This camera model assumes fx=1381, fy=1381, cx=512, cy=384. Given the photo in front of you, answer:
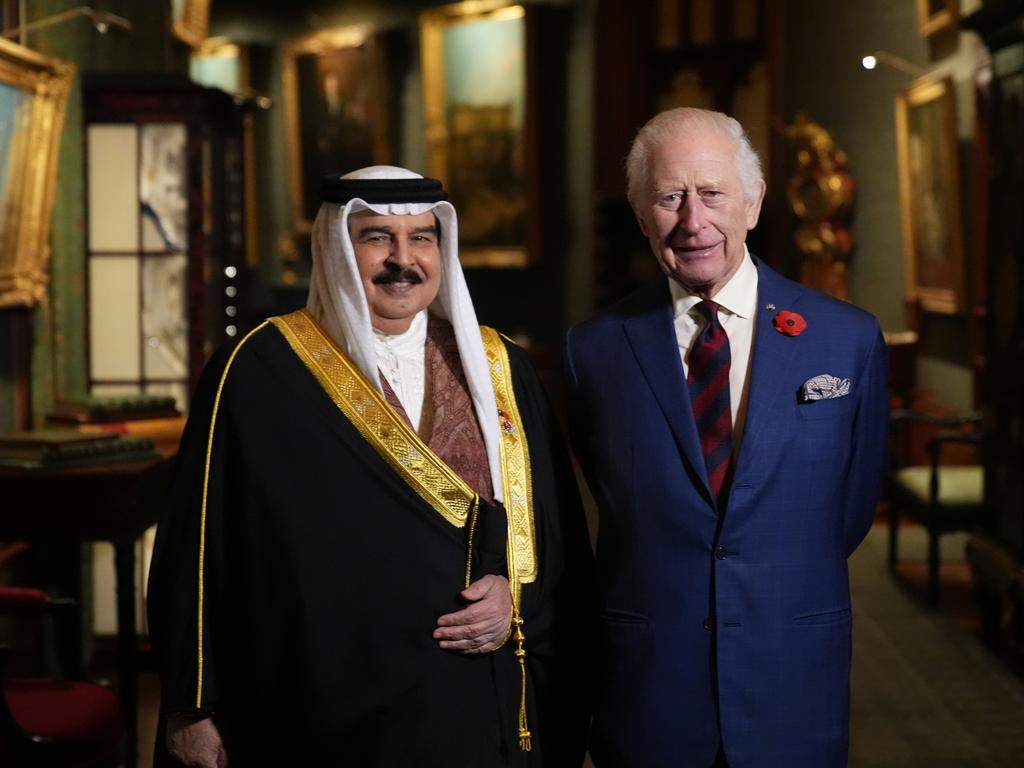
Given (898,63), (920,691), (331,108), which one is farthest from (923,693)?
(331,108)

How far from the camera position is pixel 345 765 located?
A: 2.69 m

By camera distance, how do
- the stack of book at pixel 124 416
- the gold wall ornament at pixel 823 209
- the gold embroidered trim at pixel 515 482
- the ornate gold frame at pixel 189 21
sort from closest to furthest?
1. the gold embroidered trim at pixel 515 482
2. the stack of book at pixel 124 416
3. the ornate gold frame at pixel 189 21
4. the gold wall ornament at pixel 823 209

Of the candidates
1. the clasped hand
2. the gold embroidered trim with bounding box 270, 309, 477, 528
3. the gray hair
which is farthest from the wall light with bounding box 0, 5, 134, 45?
the clasped hand

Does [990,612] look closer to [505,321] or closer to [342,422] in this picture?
[342,422]

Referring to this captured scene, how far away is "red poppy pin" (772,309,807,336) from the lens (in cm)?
266

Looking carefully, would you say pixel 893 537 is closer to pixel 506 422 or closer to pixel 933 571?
pixel 933 571

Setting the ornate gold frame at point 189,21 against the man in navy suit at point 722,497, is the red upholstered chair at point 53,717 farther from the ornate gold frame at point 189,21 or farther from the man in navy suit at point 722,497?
the ornate gold frame at point 189,21

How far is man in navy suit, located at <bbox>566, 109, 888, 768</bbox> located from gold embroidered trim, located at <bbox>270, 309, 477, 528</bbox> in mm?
292

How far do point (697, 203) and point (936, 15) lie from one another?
22.1 feet

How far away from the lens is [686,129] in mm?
2664

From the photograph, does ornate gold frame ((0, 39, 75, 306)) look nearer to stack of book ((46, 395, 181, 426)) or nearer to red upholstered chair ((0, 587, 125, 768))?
stack of book ((46, 395, 181, 426))

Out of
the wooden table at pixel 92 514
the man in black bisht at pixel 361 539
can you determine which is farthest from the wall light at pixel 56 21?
the man in black bisht at pixel 361 539

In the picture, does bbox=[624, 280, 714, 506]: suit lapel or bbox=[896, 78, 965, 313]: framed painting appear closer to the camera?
bbox=[624, 280, 714, 506]: suit lapel

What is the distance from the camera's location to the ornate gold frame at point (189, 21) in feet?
25.5
